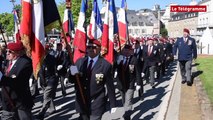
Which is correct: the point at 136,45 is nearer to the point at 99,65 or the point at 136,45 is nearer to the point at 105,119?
the point at 105,119

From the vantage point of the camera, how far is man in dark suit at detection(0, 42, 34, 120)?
20.4 feet

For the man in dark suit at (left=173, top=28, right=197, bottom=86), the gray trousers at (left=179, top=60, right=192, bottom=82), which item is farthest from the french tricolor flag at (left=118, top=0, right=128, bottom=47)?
the gray trousers at (left=179, top=60, right=192, bottom=82)

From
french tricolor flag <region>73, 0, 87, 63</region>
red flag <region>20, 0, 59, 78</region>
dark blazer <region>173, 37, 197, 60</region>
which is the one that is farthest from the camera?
dark blazer <region>173, 37, 197, 60</region>

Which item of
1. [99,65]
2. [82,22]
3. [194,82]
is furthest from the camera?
[194,82]

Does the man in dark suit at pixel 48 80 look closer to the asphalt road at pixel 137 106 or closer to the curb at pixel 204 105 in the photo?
the asphalt road at pixel 137 106

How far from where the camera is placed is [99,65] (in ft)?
20.2

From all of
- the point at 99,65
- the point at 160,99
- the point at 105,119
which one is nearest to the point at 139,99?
the point at 160,99

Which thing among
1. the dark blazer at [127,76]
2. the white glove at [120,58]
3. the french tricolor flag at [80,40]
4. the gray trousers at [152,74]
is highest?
the french tricolor flag at [80,40]

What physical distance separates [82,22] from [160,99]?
363 centimetres

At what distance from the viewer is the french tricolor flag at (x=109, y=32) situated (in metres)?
8.88

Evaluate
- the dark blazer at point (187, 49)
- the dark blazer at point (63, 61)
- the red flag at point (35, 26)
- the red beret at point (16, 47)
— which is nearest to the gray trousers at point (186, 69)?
the dark blazer at point (187, 49)

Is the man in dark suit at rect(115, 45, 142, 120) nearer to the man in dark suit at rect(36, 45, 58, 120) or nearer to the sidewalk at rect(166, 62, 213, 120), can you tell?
the sidewalk at rect(166, 62, 213, 120)

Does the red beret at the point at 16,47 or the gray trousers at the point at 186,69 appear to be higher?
the red beret at the point at 16,47

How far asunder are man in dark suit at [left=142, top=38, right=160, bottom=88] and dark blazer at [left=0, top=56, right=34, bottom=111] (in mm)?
8526
